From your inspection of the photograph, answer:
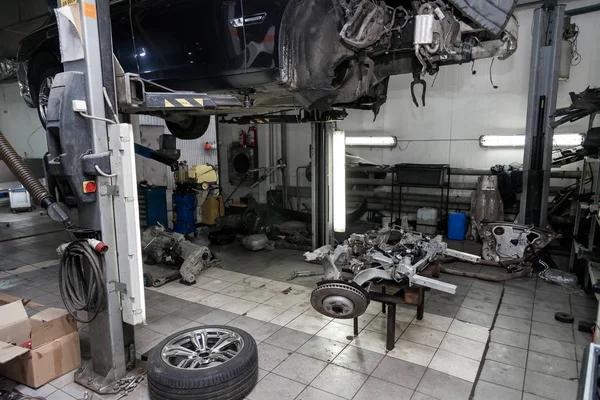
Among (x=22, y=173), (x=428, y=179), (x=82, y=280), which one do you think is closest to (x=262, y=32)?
(x=82, y=280)

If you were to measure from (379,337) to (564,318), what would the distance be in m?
1.72

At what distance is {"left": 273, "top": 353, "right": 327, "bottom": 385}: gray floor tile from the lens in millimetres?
2672

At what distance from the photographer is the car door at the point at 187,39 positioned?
2957 mm

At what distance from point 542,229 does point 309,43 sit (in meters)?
3.70

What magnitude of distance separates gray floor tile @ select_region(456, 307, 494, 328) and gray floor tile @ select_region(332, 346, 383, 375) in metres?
1.10

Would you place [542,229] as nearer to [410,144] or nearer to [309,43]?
[410,144]

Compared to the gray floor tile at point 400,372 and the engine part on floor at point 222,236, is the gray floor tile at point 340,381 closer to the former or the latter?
the gray floor tile at point 400,372

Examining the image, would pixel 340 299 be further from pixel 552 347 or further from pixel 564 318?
pixel 564 318

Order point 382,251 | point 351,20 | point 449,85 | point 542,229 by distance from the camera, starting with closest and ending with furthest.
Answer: point 351,20
point 382,251
point 542,229
point 449,85

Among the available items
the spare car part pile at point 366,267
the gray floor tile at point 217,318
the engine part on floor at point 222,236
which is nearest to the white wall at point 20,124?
the engine part on floor at point 222,236

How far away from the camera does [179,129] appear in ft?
16.3

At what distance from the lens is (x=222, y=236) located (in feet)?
20.1

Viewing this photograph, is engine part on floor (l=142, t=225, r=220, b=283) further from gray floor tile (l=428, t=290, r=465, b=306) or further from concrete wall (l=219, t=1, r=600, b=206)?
concrete wall (l=219, t=1, r=600, b=206)

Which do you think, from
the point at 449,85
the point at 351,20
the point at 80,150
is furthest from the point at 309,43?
the point at 449,85
